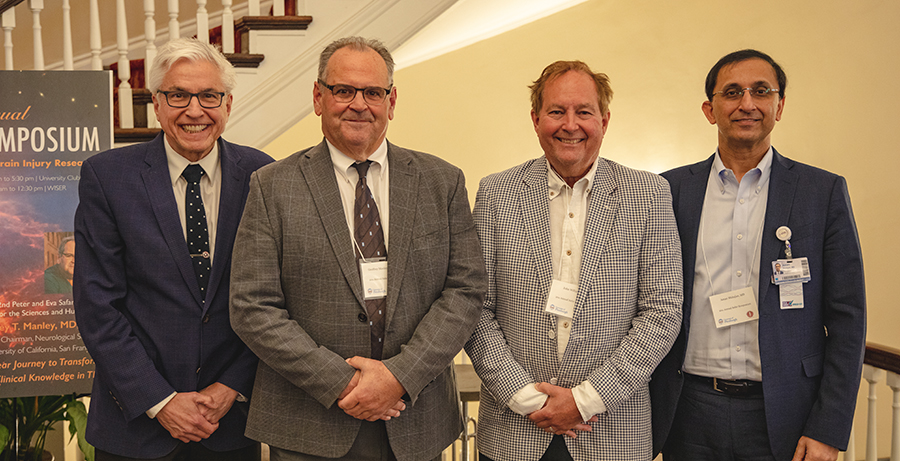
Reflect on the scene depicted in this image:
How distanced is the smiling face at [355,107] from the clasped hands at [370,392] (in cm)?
55

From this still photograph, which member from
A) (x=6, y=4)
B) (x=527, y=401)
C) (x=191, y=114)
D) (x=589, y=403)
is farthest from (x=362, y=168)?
(x=6, y=4)

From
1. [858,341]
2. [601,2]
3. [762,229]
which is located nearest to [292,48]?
[762,229]

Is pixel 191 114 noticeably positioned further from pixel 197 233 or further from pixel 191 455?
pixel 191 455

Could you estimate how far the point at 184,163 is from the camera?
1.81 metres

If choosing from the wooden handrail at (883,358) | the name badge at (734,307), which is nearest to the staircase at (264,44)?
the name badge at (734,307)

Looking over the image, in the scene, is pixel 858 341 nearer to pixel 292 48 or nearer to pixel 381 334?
pixel 381 334

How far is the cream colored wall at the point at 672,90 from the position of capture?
463cm

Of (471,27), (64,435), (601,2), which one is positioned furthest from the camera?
(601,2)

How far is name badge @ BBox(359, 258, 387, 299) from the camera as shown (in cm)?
157

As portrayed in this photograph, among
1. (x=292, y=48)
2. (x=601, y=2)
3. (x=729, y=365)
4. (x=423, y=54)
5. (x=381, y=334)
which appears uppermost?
(x=601, y=2)

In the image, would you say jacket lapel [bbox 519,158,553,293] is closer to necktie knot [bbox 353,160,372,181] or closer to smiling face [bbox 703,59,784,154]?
necktie knot [bbox 353,160,372,181]

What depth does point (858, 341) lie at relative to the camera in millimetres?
1761

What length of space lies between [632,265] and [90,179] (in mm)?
1542

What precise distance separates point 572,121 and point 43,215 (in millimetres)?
2269
